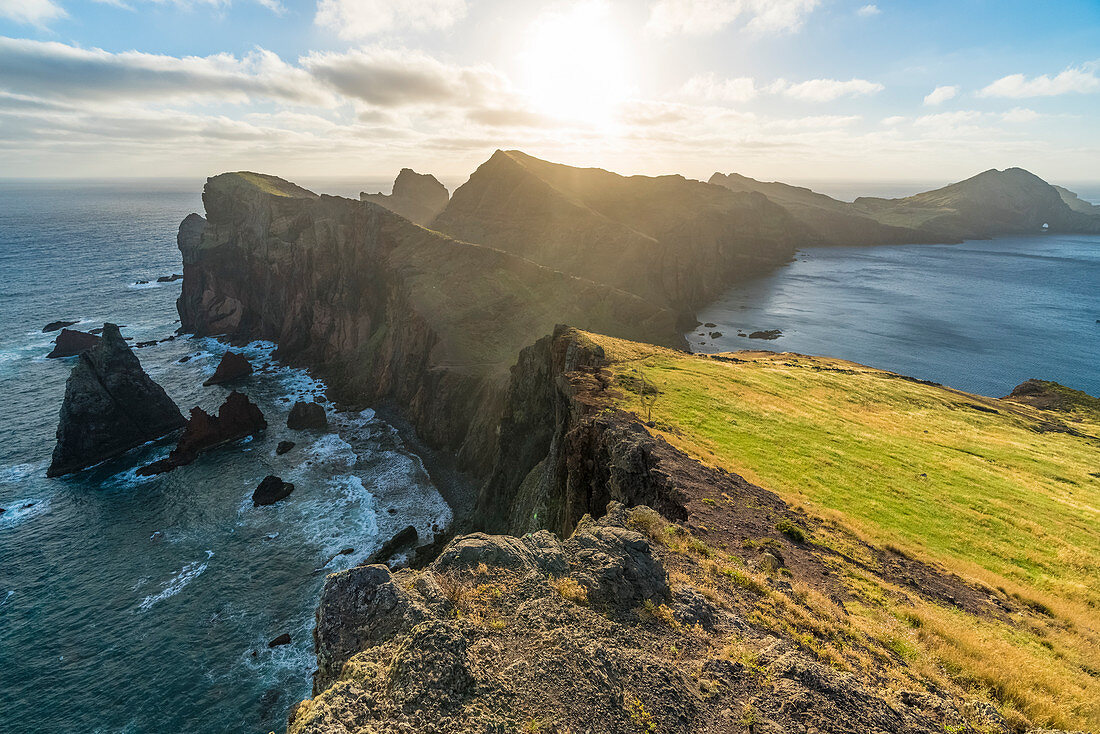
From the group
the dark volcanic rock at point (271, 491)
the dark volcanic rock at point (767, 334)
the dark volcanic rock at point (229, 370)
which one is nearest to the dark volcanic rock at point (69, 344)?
the dark volcanic rock at point (229, 370)

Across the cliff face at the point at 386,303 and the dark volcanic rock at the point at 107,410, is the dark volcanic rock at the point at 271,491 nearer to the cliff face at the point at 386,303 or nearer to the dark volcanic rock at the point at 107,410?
the cliff face at the point at 386,303

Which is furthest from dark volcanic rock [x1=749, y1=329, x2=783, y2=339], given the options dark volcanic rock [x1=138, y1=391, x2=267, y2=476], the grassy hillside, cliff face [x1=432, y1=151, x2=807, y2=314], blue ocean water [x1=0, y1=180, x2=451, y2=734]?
dark volcanic rock [x1=138, y1=391, x2=267, y2=476]

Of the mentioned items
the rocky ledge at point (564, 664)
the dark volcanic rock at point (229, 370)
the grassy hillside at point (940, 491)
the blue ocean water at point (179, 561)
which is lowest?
the blue ocean water at point (179, 561)

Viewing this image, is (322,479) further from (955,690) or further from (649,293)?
(649,293)

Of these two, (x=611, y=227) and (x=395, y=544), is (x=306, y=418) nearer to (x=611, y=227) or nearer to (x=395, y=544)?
(x=395, y=544)

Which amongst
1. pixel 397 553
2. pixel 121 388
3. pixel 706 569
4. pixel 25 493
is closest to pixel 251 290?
pixel 121 388

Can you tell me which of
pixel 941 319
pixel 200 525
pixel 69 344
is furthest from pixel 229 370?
pixel 941 319
